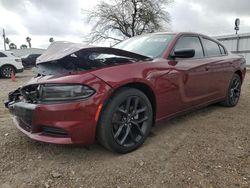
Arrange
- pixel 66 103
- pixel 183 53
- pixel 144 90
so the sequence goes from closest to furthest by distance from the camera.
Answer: pixel 66 103 < pixel 144 90 < pixel 183 53

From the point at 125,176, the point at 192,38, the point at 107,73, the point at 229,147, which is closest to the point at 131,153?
the point at 125,176

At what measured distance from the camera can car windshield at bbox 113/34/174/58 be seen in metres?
3.49

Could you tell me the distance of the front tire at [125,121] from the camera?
2.62 metres

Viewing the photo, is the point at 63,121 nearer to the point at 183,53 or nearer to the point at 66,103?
the point at 66,103

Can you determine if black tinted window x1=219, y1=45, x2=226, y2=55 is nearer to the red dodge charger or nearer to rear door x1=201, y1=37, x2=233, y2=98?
rear door x1=201, y1=37, x2=233, y2=98

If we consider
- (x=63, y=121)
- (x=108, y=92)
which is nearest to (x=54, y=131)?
(x=63, y=121)

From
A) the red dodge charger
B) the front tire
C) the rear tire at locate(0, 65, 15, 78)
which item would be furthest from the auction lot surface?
the rear tire at locate(0, 65, 15, 78)

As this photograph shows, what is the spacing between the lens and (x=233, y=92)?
16.6ft

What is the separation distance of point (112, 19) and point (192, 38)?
84.4ft

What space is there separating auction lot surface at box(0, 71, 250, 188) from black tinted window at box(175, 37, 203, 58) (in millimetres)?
1235

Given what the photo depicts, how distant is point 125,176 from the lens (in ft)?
7.96

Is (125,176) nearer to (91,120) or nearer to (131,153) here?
(131,153)

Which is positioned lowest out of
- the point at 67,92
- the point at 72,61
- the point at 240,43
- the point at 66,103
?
the point at 66,103

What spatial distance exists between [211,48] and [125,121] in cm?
253
